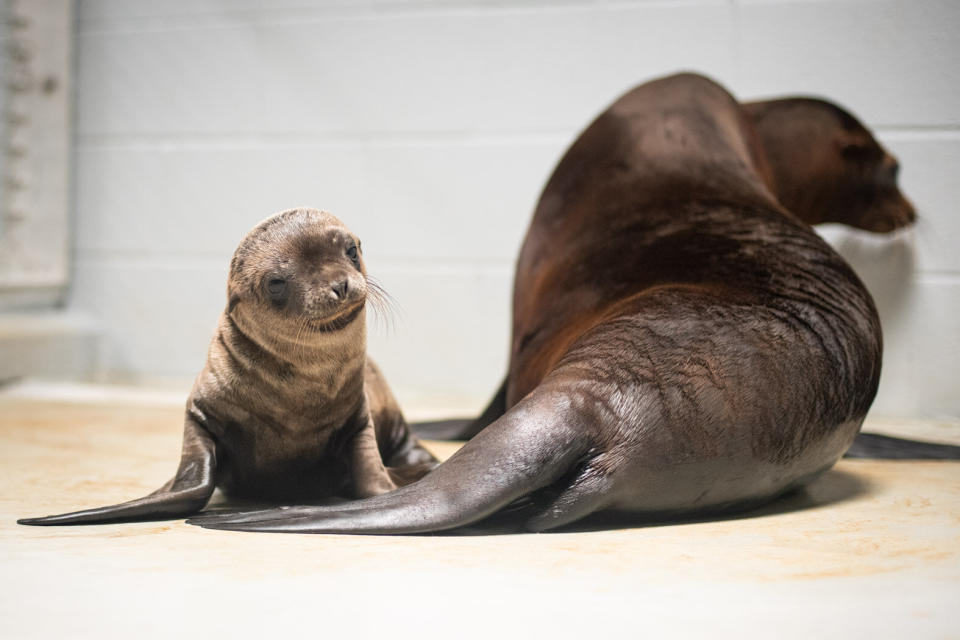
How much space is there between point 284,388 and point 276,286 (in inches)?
9.1

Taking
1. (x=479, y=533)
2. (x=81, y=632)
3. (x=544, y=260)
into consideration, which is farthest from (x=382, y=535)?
(x=544, y=260)

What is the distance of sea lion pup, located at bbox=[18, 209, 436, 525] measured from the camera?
203cm

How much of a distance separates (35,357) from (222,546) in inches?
147

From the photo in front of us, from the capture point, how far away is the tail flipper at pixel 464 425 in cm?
319

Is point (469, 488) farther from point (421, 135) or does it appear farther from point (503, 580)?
point (421, 135)

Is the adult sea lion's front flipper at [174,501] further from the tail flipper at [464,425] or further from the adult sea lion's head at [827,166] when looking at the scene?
the adult sea lion's head at [827,166]

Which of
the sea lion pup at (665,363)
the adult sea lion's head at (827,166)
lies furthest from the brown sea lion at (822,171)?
the sea lion pup at (665,363)

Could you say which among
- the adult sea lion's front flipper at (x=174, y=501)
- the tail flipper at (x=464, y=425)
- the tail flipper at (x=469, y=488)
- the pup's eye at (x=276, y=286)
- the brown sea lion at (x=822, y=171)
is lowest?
the tail flipper at (x=464, y=425)

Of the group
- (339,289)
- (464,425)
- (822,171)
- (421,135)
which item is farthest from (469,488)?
(421,135)

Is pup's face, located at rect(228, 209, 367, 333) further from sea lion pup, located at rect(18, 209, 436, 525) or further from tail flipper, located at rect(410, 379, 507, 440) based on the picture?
tail flipper, located at rect(410, 379, 507, 440)

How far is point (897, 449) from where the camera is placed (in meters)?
3.18

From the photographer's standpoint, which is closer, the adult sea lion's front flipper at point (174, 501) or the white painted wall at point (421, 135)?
the adult sea lion's front flipper at point (174, 501)

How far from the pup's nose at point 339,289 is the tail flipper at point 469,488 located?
1.14ft

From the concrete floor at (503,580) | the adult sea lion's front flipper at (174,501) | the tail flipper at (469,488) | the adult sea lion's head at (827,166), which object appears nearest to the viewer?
the concrete floor at (503,580)
